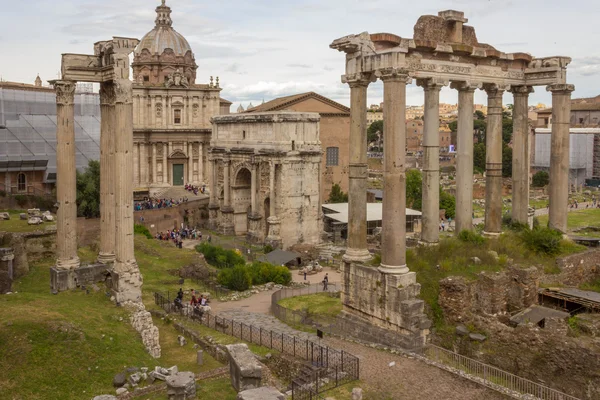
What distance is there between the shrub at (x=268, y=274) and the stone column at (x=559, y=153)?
11895 mm

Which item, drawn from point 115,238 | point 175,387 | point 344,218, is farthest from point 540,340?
point 344,218

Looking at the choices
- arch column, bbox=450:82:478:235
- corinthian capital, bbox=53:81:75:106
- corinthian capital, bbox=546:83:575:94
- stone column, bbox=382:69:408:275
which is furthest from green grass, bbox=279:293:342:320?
corinthian capital, bbox=546:83:575:94

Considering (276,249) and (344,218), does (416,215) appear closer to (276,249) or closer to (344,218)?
(344,218)

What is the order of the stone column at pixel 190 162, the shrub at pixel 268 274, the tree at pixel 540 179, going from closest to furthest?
the shrub at pixel 268 274 → the stone column at pixel 190 162 → the tree at pixel 540 179

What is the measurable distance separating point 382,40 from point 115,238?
31.0 feet

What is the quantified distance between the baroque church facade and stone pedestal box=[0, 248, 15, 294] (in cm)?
2899

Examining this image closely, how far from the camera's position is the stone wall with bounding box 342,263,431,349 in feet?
49.4

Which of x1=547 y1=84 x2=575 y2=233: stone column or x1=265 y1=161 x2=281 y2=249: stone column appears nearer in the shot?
x1=547 y1=84 x2=575 y2=233: stone column

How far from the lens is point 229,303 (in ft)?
78.1

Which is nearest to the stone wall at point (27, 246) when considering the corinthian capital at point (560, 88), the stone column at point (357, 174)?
the stone column at point (357, 174)

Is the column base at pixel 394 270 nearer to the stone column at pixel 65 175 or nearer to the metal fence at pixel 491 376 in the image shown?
the metal fence at pixel 491 376

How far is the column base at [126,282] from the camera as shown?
59.0 feet

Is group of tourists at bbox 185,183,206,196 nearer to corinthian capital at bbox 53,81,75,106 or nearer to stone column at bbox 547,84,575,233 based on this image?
corinthian capital at bbox 53,81,75,106

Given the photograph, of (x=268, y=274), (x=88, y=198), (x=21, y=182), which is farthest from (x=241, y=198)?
(x=268, y=274)
